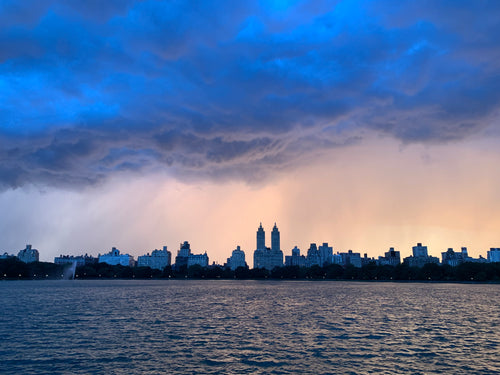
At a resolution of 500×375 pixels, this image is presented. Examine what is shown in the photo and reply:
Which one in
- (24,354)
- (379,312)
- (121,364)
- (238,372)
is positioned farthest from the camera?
(379,312)

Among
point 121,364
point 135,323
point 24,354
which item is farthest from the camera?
point 135,323

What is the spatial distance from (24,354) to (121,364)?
13.0 metres

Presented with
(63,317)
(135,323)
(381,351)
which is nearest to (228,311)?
(135,323)

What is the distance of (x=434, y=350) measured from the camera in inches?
1758

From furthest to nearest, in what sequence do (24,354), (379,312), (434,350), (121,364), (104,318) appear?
(379,312), (104,318), (434,350), (24,354), (121,364)

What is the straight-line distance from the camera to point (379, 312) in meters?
81.8

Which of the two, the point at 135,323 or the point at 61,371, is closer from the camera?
the point at 61,371

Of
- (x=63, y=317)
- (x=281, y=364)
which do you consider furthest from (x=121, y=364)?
(x=63, y=317)

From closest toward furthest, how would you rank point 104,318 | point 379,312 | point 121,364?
1. point 121,364
2. point 104,318
3. point 379,312

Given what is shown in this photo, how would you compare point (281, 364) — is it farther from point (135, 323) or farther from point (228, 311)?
point (228, 311)

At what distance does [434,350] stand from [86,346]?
4126cm

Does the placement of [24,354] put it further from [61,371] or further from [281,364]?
[281,364]

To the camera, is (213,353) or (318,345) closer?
(213,353)

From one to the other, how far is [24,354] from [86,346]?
6397mm
